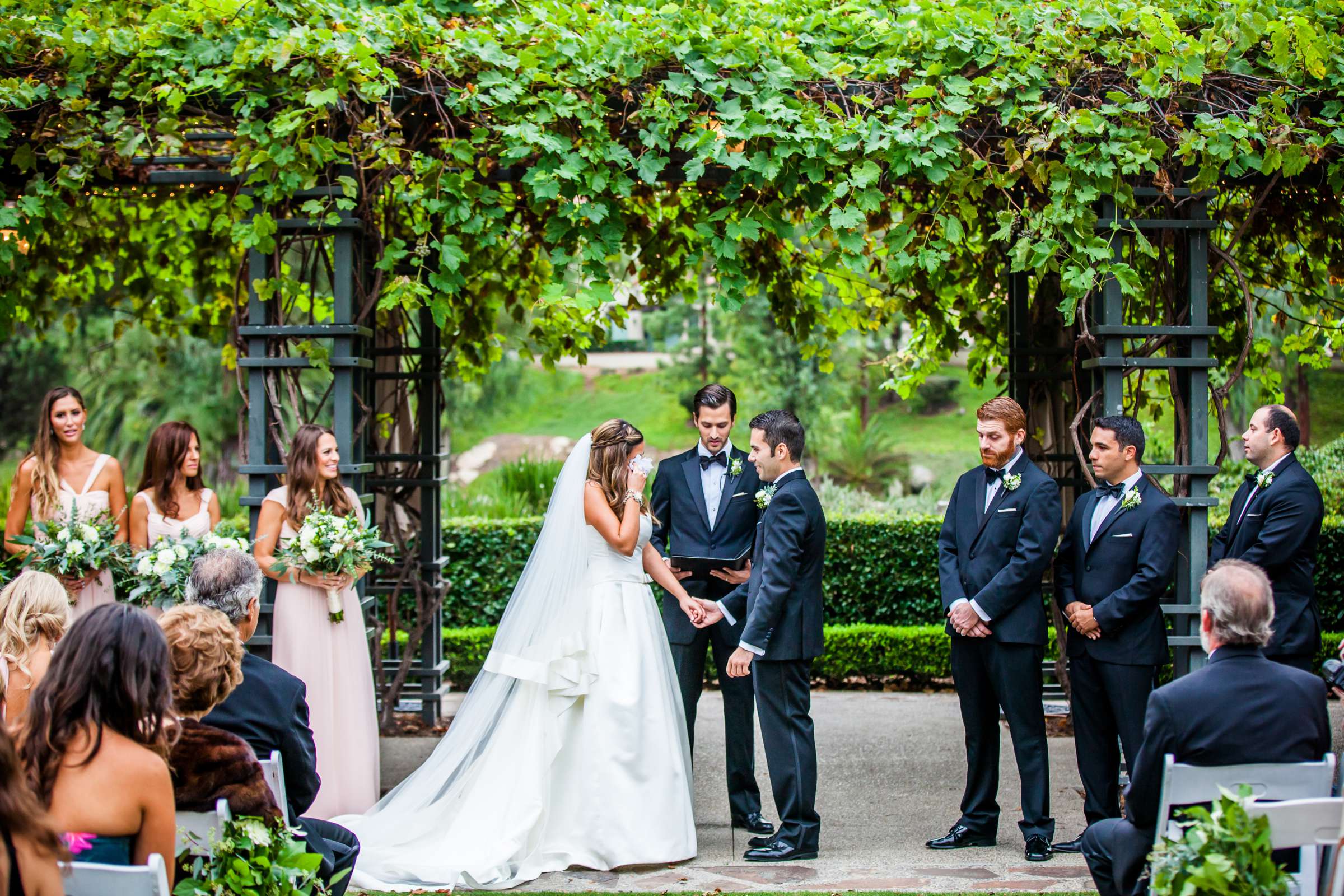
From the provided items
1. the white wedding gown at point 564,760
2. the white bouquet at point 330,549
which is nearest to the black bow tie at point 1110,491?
the white wedding gown at point 564,760

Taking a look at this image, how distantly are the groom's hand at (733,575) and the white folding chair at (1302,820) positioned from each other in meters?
2.67

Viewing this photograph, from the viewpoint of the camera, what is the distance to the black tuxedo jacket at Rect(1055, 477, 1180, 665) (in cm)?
464

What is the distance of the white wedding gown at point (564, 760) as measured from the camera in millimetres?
4770

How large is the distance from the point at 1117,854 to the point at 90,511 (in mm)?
5025

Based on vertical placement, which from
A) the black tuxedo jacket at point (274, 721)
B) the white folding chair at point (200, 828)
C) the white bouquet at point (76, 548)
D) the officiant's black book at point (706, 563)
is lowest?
the white folding chair at point (200, 828)

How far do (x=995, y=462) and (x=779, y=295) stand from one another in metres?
2.42

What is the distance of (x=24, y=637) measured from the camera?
3.66m

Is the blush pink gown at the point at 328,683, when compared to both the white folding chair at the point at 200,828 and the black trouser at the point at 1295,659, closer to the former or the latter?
the white folding chair at the point at 200,828

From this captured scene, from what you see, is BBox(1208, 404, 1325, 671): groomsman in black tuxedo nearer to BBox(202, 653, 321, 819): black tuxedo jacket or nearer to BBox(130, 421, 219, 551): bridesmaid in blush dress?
BBox(202, 653, 321, 819): black tuxedo jacket

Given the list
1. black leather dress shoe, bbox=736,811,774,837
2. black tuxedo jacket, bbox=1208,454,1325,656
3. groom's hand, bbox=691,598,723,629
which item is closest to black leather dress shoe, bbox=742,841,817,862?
black leather dress shoe, bbox=736,811,774,837

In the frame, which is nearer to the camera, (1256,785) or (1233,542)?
(1256,785)

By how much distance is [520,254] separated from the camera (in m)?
7.15

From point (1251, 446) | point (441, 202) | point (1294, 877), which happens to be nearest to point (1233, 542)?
point (1251, 446)

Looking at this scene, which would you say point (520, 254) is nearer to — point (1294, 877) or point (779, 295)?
point (779, 295)
